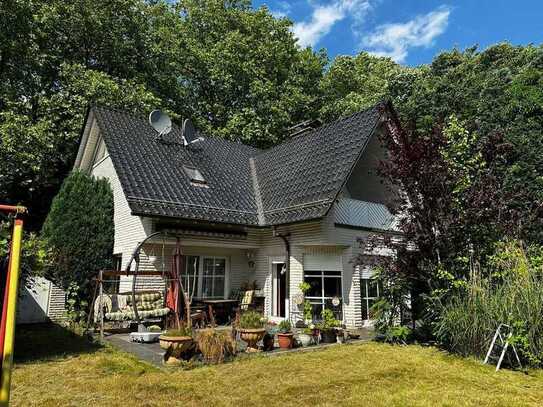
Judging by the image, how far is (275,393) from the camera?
5426mm

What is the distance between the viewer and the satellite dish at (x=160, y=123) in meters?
14.3

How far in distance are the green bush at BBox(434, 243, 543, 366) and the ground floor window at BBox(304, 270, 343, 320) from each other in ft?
12.4

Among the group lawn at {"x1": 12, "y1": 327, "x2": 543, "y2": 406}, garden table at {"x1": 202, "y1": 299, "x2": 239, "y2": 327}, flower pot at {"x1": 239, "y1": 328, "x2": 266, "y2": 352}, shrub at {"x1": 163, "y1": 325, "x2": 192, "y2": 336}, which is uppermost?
garden table at {"x1": 202, "y1": 299, "x2": 239, "y2": 327}

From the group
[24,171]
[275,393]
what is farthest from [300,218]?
[24,171]

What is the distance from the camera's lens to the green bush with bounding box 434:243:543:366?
7078 millimetres

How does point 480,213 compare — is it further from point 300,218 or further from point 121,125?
point 121,125

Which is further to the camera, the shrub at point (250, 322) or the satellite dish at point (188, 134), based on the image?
the satellite dish at point (188, 134)

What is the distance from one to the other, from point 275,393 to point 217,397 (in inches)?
32.0

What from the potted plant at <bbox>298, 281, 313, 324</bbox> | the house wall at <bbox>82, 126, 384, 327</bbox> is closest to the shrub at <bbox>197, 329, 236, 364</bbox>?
the potted plant at <bbox>298, 281, 313, 324</bbox>

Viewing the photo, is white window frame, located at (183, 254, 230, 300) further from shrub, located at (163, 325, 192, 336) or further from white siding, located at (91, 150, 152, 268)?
shrub, located at (163, 325, 192, 336)

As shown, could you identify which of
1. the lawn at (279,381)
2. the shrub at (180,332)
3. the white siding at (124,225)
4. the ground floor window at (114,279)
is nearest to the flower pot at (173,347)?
the shrub at (180,332)

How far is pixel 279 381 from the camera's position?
5969mm

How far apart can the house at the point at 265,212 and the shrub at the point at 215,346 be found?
4228mm

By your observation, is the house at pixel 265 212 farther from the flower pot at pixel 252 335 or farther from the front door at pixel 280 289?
the flower pot at pixel 252 335
